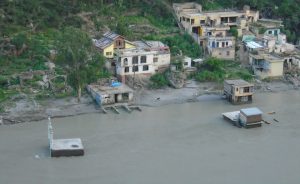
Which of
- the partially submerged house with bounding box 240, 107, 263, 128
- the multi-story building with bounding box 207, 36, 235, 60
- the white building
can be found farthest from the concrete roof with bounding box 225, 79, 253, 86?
the multi-story building with bounding box 207, 36, 235, 60

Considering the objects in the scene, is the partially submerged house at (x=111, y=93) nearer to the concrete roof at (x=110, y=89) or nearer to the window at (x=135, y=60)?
the concrete roof at (x=110, y=89)

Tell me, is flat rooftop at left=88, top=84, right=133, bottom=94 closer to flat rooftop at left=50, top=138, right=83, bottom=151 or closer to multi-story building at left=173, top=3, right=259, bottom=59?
flat rooftop at left=50, top=138, right=83, bottom=151

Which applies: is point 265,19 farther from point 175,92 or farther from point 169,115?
point 169,115

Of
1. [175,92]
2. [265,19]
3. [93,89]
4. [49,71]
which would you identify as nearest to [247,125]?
[175,92]

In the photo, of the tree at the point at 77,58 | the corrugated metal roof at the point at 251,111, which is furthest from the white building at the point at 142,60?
the corrugated metal roof at the point at 251,111

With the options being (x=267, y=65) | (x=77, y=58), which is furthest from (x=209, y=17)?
(x=77, y=58)
